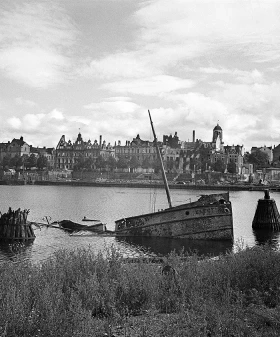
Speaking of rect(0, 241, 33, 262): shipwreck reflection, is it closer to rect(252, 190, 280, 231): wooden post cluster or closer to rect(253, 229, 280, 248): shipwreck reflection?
rect(253, 229, 280, 248): shipwreck reflection

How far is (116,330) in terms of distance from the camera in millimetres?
9773

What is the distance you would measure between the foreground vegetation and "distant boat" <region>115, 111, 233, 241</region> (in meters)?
19.0

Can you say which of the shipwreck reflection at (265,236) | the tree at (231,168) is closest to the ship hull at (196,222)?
the shipwreck reflection at (265,236)

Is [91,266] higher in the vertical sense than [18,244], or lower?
higher

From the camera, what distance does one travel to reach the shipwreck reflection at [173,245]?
3139 centimetres

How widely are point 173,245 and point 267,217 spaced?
54.2 ft

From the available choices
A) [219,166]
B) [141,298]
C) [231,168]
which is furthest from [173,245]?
[231,168]

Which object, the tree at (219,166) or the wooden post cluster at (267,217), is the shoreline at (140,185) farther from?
the wooden post cluster at (267,217)

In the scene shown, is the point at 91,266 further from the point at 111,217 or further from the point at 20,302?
the point at 111,217

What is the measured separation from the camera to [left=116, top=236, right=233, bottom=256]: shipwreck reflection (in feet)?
103

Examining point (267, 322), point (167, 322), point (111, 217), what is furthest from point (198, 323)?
point (111, 217)

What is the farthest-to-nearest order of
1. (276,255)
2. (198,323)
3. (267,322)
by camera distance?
Answer: (276,255) < (267,322) < (198,323)

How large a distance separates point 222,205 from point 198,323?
A: 986 inches

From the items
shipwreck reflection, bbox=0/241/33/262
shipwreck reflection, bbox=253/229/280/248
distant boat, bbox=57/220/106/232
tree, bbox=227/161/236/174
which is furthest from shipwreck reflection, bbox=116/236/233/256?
tree, bbox=227/161/236/174
